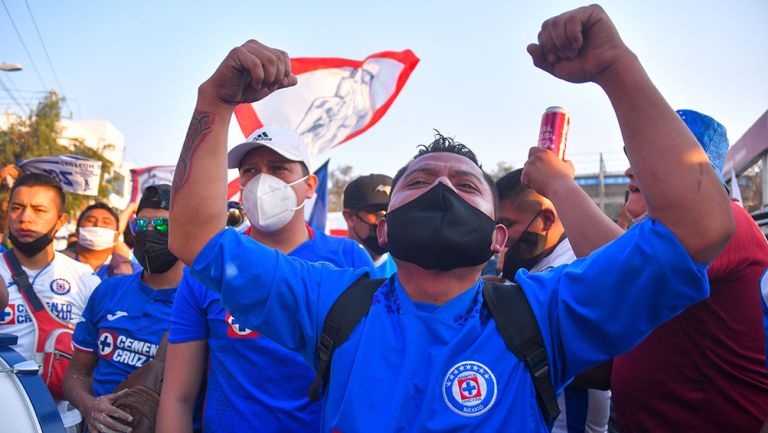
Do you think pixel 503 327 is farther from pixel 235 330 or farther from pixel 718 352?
pixel 235 330

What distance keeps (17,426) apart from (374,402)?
1.27 m

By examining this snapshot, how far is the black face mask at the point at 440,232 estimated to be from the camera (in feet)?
5.82

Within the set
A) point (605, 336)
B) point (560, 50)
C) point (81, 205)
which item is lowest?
point (81, 205)

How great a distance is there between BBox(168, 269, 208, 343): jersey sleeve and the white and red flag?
5.44 metres

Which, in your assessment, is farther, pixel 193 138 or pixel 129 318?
pixel 129 318

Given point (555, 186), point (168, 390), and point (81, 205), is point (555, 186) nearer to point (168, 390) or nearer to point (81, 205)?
point (168, 390)

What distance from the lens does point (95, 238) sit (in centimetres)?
621

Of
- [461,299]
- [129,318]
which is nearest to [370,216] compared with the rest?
[129,318]

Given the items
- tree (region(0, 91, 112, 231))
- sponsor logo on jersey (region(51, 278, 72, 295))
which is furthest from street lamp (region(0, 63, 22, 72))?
sponsor logo on jersey (region(51, 278, 72, 295))

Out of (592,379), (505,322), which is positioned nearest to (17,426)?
(505,322)

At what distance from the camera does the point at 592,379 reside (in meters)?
2.64

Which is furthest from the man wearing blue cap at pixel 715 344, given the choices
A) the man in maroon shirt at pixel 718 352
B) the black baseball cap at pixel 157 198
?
the black baseball cap at pixel 157 198

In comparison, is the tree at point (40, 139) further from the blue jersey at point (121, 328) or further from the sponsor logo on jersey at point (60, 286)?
the blue jersey at point (121, 328)

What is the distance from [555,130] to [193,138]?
1.53 meters
